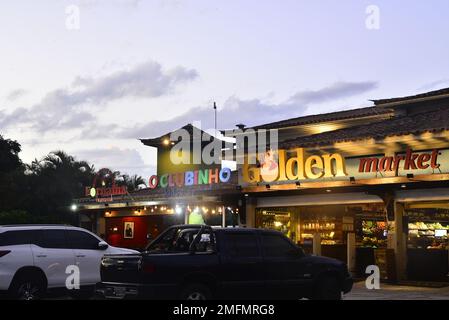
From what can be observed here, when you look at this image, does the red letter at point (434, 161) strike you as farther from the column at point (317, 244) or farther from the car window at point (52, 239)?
the car window at point (52, 239)

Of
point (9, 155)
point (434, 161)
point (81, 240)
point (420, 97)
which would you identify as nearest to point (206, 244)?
point (81, 240)

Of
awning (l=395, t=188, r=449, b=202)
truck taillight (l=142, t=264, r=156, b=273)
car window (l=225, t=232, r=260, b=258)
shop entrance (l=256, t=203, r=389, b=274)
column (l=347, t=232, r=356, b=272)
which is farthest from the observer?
shop entrance (l=256, t=203, r=389, b=274)

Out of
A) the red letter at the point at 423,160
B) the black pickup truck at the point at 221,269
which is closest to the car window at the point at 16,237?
the black pickup truck at the point at 221,269

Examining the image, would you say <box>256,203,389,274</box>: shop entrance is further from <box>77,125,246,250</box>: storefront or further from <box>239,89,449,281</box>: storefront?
<box>77,125,246,250</box>: storefront

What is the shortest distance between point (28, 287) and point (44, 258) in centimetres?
73

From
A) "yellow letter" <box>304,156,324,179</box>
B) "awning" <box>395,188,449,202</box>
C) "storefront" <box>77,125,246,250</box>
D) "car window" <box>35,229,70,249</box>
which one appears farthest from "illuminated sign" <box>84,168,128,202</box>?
"car window" <box>35,229,70,249</box>

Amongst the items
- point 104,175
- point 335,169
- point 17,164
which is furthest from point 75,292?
point 17,164

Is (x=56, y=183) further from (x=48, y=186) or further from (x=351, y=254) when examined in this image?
(x=351, y=254)

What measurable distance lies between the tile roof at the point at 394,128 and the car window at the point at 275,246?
788 centimetres

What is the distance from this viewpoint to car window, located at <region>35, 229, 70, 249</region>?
14984mm

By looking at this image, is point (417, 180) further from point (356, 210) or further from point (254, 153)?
point (254, 153)

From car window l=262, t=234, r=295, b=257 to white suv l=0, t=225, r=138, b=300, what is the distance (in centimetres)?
443

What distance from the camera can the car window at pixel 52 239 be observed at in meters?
15.0

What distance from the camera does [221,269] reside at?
1243cm
